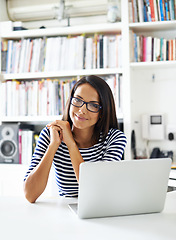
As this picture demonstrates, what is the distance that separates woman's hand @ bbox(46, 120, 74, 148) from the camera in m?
1.59

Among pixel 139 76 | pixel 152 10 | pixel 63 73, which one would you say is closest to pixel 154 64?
pixel 139 76

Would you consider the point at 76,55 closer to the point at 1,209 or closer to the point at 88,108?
the point at 88,108

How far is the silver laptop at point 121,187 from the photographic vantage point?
3.68 feet

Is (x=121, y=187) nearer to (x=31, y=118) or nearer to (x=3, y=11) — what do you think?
(x=31, y=118)

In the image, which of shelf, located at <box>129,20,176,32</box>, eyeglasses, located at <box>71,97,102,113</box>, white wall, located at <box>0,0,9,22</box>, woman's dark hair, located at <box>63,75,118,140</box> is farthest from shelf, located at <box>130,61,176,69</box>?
white wall, located at <box>0,0,9,22</box>

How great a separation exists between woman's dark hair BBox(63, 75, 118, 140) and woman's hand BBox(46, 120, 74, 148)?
0.16 m

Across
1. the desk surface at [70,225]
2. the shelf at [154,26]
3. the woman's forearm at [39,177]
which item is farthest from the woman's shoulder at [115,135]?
the shelf at [154,26]

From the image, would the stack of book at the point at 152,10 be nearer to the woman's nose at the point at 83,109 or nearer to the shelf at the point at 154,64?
the shelf at the point at 154,64

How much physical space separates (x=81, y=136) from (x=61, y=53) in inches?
51.5

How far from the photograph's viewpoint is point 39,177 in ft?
4.85

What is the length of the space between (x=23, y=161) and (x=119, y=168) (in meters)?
1.93

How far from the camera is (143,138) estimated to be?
2.98 m

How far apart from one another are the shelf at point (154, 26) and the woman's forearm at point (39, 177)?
1641mm

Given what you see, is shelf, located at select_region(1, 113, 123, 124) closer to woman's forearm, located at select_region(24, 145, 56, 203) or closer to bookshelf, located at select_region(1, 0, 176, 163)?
bookshelf, located at select_region(1, 0, 176, 163)
